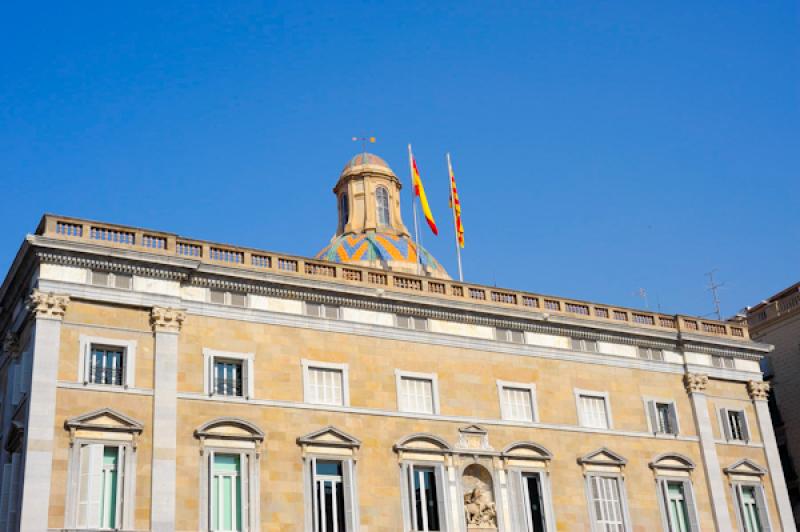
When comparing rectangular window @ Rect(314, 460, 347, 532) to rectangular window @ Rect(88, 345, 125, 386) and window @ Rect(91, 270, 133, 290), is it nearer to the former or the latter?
rectangular window @ Rect(88, 345, 125, 386)

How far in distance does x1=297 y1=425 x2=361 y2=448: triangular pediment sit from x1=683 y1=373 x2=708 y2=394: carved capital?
56.1ft

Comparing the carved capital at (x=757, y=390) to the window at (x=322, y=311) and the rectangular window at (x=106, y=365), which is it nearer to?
the window at (x=322, y=311)

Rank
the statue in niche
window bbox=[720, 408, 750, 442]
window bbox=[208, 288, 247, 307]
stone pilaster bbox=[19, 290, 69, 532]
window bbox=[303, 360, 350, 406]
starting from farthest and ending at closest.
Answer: window bbox=[720, 408, 750, 442]
the statue in niche
window bbox=[303, 360, 350, 406]
window bbox=[208, 288, 247, 307]
stone pilaster bbox=[19, 290, 69, 532]

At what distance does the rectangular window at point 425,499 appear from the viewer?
38.7 meters

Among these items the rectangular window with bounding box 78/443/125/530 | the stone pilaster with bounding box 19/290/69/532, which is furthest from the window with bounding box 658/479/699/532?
the stone pilaster with bounding box 19/290/69/532

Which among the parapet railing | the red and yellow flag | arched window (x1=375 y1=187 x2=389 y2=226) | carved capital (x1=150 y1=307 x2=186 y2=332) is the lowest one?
carved capital (x1=150 y1=307 x2=186 y2=332)

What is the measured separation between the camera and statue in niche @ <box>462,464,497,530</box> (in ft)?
130

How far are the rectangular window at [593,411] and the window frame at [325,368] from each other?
1062cm

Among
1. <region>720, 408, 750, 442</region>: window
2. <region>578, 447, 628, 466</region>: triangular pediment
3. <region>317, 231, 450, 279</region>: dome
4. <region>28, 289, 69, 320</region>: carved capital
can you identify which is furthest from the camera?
<region>317, 231, 450, 279</region>: dome

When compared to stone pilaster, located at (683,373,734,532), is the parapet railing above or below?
above

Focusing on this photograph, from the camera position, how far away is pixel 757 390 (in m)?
49.6

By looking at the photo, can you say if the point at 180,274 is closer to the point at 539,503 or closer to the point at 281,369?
the point at 281,369

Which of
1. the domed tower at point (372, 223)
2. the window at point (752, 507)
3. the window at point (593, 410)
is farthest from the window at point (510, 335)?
the domed tower at point (372, 223)

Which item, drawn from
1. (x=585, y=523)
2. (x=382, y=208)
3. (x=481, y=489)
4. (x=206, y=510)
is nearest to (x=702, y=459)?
(x=585, y=523)
